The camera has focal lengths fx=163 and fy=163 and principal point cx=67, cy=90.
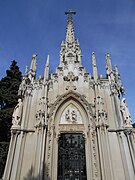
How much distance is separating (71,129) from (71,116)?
1.07 meters

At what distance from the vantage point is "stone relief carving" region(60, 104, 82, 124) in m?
12.6

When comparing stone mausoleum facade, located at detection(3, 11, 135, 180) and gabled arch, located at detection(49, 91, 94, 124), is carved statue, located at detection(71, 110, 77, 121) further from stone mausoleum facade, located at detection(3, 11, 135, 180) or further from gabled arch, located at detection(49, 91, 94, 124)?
gabled arch, located at detection(49, 91, 94, 124)

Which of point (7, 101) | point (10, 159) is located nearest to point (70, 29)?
point (7, 101)

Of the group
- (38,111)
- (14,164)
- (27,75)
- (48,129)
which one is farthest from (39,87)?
(14,164)

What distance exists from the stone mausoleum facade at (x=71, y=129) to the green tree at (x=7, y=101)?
3.56 meters

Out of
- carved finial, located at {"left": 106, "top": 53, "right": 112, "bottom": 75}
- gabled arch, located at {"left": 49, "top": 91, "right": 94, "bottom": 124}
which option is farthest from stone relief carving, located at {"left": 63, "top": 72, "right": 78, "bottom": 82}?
carved finial, located at {"left": 106, "top": 53, "right": 112, "bottom": 75}

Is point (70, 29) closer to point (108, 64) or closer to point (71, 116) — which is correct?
point (108, 64)

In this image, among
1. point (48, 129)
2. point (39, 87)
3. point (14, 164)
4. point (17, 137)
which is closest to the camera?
point (14, 164)

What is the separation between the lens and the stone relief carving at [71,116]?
1262 centimetres

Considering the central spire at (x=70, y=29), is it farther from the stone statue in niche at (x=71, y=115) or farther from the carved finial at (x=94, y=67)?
the stone statue in niche at (x=71, y=115)

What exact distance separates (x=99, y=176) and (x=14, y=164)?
5.30 metres

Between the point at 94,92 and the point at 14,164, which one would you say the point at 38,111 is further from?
the point at 94,92

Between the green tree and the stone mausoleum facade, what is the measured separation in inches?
140

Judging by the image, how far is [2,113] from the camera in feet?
49.9
